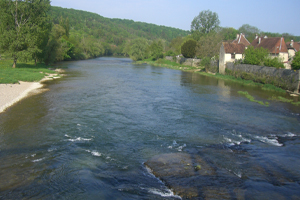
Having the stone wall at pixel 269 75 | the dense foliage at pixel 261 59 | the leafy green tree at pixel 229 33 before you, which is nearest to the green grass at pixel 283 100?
the stone wall at pixel 269 75

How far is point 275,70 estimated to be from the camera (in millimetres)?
26906

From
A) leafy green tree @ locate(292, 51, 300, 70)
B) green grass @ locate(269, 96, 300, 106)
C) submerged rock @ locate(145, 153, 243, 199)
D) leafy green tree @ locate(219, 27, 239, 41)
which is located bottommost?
submerged rock @ locate(145, 153, 243, 199)

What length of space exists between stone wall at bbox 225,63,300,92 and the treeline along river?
5945 mm

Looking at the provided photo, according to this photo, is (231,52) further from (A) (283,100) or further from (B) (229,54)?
(A) (283,100)

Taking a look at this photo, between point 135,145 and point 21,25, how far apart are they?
106 feet

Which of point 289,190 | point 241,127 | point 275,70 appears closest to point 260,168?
point 289,190

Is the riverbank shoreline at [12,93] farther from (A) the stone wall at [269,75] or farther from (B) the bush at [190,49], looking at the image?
(B) the bush at [190,49]

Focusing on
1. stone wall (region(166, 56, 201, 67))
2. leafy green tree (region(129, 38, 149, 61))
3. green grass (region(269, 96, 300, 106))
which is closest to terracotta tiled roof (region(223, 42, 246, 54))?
stone wall (region(166, 56, 201, 67))

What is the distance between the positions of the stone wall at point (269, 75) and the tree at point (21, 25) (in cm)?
2954

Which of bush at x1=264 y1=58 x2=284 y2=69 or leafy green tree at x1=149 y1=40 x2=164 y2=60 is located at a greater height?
leafy green tree at x1=149 y1=40 x2=164 y2=60

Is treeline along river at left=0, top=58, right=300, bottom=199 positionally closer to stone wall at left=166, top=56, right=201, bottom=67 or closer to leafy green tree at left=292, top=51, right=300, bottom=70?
leafy green tree at left=292, top=51, right=300, bottom=70

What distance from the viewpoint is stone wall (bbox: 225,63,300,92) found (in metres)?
24.0

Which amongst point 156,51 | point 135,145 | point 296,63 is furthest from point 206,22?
point 135,145

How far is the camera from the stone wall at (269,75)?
24000 millimetres
